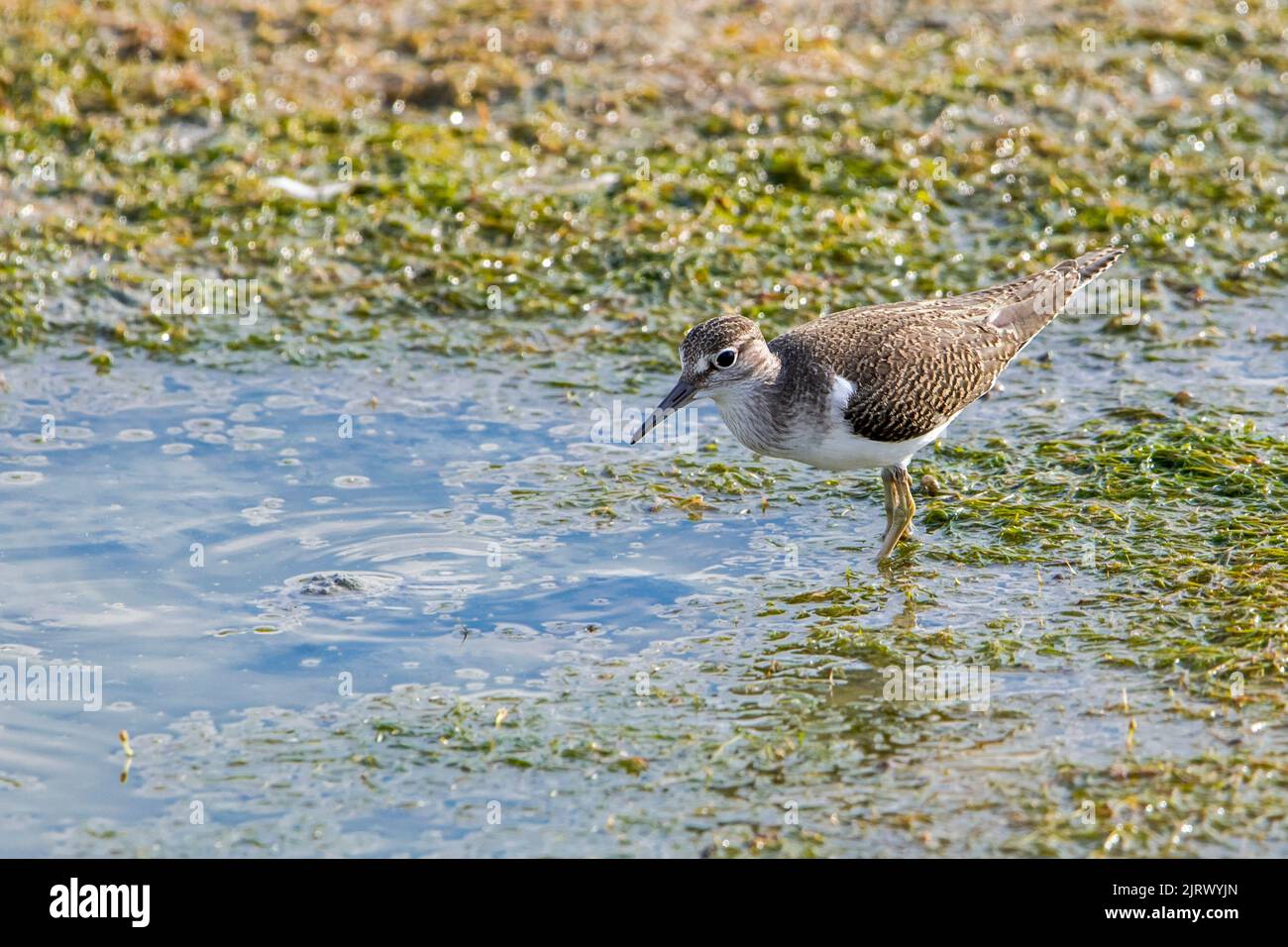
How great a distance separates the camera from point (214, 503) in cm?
900

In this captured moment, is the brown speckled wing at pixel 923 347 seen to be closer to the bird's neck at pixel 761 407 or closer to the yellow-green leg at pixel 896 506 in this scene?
the bird's neck at pixel 761 407

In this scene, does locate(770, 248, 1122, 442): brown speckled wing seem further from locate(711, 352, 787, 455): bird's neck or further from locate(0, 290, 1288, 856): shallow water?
locate(0, 290, 1288, 856): shallow water

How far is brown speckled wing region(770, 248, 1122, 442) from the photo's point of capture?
325 inches

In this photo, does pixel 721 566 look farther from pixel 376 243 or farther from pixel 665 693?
pixel 376 243

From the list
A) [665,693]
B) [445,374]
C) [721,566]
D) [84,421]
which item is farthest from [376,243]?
[665,693]

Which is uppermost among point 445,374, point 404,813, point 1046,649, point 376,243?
point 376,243

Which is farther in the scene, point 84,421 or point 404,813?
point 84,421

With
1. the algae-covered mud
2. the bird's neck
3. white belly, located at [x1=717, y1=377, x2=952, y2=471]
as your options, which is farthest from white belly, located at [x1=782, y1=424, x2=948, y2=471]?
the algae-covered mud

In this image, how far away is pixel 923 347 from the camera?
858 cm

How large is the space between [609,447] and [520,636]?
7.41 feet

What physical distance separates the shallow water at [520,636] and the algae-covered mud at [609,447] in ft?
0.09

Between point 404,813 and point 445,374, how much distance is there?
15.1 ft

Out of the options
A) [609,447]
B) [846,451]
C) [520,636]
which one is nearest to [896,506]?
[846,451]

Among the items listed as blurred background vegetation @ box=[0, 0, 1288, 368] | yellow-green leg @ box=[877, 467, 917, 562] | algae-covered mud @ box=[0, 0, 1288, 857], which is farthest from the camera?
blurred background vegetation @ box=[0, 0, 1288, 368]
